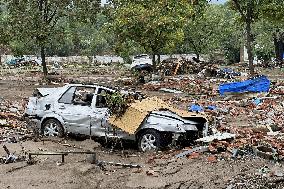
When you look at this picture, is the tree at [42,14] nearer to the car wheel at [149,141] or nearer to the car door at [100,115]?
the car door at [100,115]

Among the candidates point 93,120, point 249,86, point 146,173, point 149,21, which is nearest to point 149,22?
point 149,21

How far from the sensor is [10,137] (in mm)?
12508

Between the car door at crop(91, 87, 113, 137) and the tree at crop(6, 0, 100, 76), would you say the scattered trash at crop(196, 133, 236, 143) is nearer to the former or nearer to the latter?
the car door at crop(91, 87, 113, 137)

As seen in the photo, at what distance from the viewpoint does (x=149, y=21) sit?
28.7 meters

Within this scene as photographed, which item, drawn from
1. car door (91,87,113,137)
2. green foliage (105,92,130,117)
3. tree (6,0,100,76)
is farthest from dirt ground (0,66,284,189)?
tree (6,0,100,76)

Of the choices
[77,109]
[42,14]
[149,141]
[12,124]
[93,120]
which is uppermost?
[42,14]

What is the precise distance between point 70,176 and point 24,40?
66.9 ft

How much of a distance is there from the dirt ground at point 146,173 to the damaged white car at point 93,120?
1.56 feet

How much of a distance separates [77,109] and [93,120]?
59cm

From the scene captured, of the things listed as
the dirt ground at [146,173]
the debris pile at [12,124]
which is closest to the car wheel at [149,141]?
the dirt ground at [146,173]

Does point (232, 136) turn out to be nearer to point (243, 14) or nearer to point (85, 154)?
point (85, 154)

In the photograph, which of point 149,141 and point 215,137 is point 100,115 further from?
point 215,137

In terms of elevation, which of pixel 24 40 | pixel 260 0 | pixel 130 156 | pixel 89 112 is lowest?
pixel 130 156

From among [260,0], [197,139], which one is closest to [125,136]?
[197,139]
